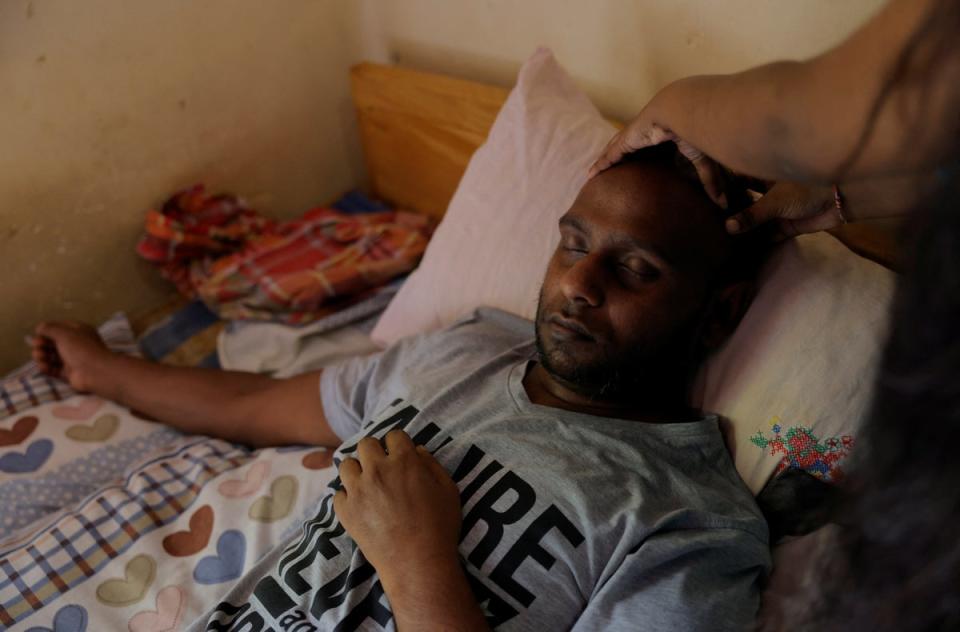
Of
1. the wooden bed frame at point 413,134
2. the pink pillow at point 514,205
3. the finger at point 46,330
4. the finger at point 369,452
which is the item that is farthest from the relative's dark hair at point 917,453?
the finger at point 46,330

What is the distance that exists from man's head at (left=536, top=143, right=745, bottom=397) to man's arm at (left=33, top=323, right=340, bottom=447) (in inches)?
17.5

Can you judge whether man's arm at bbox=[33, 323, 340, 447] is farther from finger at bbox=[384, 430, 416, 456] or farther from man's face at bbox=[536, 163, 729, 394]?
man's face at bbox=[536, 163, 729, 394]

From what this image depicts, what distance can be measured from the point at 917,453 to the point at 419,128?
1.32 meters

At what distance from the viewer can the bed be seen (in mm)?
1021

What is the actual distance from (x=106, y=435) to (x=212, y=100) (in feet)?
2.43

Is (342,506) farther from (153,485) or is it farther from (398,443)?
(153,485)

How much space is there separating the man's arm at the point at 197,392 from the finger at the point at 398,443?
0.86ft

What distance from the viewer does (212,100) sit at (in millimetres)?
1643

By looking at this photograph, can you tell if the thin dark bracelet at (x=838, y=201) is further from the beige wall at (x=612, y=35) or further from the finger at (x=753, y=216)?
the beige wall at (x=612, y=35)

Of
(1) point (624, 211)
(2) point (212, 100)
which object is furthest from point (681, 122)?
(2) point (212, 100)

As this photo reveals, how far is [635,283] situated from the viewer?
982mm

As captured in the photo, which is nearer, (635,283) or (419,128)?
(635,283)

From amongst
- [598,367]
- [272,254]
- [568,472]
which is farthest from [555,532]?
[272,254]

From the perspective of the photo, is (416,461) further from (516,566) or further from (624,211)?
(624,211)
